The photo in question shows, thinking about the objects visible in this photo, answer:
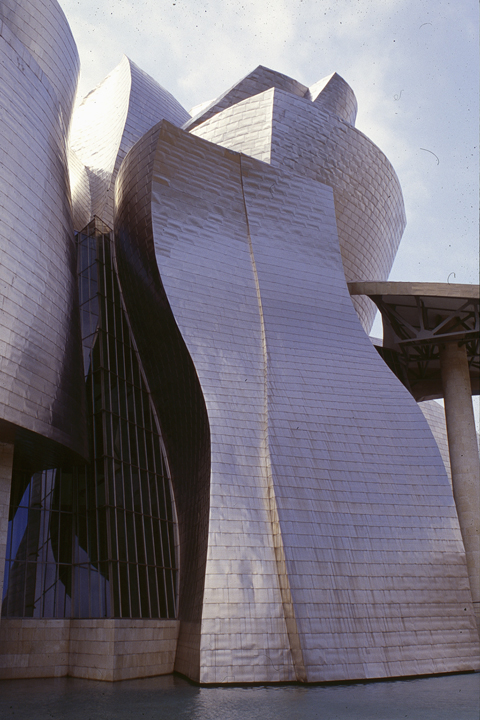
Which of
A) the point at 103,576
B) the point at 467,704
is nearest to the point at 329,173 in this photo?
the point at 103,576

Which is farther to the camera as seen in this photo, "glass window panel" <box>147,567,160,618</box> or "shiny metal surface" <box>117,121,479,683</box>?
"glass window panel" <box>147,567,160,618</box>

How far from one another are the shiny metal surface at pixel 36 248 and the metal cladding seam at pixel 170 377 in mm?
1801

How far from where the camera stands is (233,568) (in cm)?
1312

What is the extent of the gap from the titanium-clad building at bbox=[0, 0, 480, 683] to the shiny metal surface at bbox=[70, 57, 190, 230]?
10.6ft

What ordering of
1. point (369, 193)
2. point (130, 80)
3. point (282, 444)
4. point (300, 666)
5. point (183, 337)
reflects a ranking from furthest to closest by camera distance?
point (130, 80)
point (369, 193)
point (183, 337)
point (282, 444)
point (300, 666)

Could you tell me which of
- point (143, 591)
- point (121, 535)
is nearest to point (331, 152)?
point (121, 535)

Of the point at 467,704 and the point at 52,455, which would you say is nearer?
the point at 467,704

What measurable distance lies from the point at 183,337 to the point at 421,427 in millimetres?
6663

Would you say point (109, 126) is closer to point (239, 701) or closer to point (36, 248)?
point (36, 248)

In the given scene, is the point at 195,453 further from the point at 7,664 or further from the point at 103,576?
the point at 7,664

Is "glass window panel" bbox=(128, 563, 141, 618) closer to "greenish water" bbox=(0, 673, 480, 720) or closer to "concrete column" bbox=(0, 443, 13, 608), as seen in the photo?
"greenish water" bbox=(0, 673, 480, 720)

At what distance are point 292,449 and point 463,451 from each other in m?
7.66

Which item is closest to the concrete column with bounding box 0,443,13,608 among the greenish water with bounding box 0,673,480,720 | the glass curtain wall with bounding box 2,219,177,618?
the glass curtain wall with bounding box 2,219,177,618

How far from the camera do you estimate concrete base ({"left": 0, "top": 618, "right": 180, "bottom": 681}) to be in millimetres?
13383
